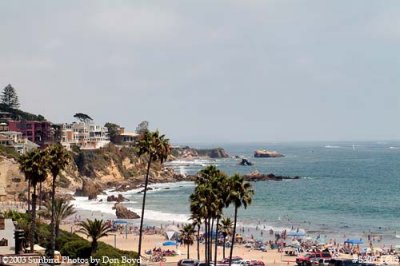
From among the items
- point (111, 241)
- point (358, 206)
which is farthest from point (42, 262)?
point (358, 206)

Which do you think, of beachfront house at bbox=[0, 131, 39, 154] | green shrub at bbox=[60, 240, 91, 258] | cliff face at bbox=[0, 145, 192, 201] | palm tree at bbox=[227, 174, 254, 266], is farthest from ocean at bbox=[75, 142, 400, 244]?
palm tree at bbox=[227, 174, 254, 266]

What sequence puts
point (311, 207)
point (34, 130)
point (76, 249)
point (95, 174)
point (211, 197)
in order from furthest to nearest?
point (34, 130)
point (95, 174)
point (311, 207)
point (76, 249)
point (211, 197)

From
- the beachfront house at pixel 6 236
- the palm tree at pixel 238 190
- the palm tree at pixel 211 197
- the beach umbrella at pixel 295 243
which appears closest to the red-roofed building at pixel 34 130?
the beach umbrella at pixel 295 243

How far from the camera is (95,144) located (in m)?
176

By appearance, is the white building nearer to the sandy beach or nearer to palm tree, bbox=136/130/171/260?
the sandy beach

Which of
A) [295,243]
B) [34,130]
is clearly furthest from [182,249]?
[34,130]

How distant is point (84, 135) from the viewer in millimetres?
181375

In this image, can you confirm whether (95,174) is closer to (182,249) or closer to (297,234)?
(297,234)

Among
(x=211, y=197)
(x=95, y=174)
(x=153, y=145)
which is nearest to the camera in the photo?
(x=211, y=197)

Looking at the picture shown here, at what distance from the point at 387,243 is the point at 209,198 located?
4479 centimetres

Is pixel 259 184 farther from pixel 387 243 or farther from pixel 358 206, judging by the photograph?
pixel 387 243

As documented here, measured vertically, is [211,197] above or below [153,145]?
below

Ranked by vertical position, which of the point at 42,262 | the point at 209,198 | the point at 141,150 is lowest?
the point at 42,262

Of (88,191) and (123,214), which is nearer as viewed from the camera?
(123,214)
